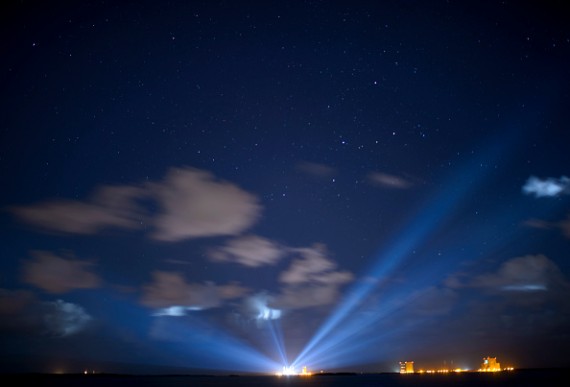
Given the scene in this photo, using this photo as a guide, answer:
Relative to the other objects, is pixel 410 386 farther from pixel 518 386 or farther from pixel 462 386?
pixel 518 386

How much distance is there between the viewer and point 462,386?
435 ft

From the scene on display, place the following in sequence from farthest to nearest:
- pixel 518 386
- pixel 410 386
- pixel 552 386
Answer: pixel 410 386
pixel 518 386
pixel 552 386

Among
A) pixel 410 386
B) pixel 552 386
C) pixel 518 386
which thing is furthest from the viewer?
pixel 410 386

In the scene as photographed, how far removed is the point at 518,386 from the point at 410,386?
114ft

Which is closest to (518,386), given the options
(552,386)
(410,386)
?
(552,386)

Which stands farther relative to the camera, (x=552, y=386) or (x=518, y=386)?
(x=518, y=386)

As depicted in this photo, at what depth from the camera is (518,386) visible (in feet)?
441

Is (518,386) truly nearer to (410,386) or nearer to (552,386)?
(552,386)

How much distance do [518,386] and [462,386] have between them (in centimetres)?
1879

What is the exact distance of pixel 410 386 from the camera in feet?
497

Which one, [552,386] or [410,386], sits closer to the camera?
[552,386]

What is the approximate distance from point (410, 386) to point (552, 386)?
44970mm

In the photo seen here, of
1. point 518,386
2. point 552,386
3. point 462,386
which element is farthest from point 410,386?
point 552,386
